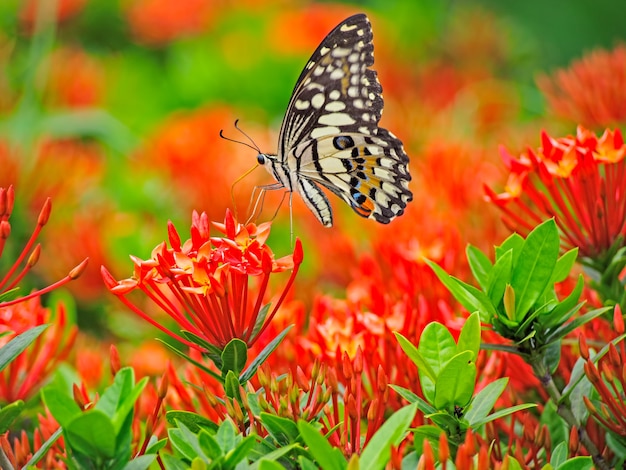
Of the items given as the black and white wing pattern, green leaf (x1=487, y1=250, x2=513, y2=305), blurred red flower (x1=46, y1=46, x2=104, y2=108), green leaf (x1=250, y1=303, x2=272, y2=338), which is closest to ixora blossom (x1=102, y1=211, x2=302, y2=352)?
green leaf (x1=250, y1=303, x2=272, y2=338)

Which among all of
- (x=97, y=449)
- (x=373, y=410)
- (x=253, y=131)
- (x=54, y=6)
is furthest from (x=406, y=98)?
(x=97, y=449)

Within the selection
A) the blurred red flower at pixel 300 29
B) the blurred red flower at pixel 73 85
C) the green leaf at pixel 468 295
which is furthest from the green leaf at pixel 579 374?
the blurred red flower at pixel 73 85

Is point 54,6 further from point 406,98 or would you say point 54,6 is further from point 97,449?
point 97,449

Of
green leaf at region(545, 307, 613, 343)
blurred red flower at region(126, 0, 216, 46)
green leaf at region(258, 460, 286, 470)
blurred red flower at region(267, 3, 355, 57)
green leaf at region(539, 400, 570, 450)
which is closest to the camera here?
green leaf at region(258, 460, 286, 470)

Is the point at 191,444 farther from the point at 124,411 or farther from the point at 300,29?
the point at 300,29

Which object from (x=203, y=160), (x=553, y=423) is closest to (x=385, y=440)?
(x=553, y=423)

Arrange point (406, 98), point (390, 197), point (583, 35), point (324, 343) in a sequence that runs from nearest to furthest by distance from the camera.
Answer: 1. point (324, 343)
2. point (390, 197)
3. point (406, 98)
4. point (583, 35)

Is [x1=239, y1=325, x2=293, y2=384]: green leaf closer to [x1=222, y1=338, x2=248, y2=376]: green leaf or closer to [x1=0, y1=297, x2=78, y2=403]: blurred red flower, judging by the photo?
[x1=222, y1=338, x2=248, y2=376]: green leaf

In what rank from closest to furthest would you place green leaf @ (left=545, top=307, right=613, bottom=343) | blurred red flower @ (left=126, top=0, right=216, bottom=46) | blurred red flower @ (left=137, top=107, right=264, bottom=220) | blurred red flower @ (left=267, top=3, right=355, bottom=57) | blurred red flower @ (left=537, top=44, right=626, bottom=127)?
1. green leaf @ (left=545, top=307, right=613, bottom=343)
2. blurred red flower @ (left=537, top=44, right=626, bottom=127)
3. blurred red flower @ (left=137, top=107, right=264, bottom=220)
4. blurred red flower @ (left=267, top=3, right=355, bottom=57)
5. blurred red flower @ (left=126, top=0, right=216, bottom=46)
